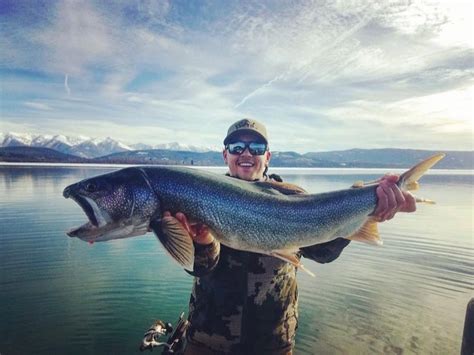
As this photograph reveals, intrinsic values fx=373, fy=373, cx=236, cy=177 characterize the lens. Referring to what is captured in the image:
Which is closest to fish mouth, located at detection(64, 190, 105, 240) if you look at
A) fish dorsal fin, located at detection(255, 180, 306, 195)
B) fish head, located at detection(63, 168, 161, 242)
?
fish head, located at detection(63, 168, 161, 242)

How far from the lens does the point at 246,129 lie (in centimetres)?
643

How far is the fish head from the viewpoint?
437 centimetres

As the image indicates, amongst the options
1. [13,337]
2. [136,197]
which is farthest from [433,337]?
[13,337]

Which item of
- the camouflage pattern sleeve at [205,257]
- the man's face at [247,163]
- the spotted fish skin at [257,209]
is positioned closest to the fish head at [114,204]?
the spotted fish skin at [257,209]

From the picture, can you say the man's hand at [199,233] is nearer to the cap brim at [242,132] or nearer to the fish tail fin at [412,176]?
the cap brim at [242,132]

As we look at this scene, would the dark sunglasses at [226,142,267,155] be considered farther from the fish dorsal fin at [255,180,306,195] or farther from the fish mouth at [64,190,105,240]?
the fish mouth at [64,190,105,240]

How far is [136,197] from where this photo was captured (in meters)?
4.46

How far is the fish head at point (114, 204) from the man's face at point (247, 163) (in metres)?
2.06

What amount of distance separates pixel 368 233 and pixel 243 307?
2124mm

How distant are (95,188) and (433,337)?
12493mm

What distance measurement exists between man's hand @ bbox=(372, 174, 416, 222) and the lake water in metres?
7.37

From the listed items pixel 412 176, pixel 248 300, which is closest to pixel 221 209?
pixel 248 300

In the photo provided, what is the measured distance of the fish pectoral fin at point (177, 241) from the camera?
4285 mm

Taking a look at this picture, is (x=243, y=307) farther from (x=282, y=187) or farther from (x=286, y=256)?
(x=282, y=187)
